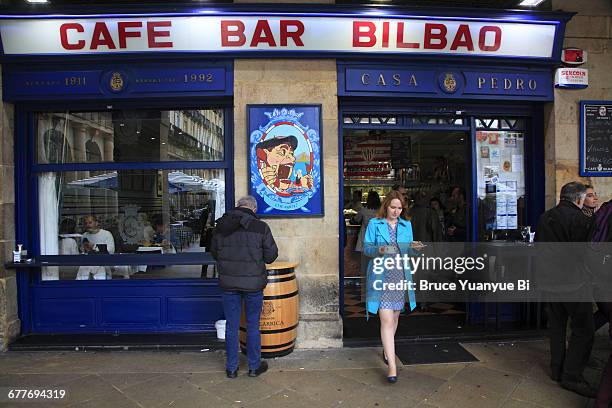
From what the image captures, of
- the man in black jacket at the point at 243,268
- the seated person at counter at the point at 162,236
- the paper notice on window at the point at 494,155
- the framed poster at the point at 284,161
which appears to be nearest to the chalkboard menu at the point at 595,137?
the paper notice on window at the point at 494,155

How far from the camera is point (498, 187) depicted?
19.9 feet

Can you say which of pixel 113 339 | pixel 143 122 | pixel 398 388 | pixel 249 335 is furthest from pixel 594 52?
pixel 113 339

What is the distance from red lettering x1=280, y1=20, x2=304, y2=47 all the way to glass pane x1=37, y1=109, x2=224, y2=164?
4.13 ft

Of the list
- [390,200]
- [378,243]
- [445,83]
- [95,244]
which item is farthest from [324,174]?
[95,244]

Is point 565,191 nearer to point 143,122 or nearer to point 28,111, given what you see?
point 143,122

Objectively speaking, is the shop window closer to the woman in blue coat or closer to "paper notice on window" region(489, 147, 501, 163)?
"paper notice on window" region(489, 147, 501, 163)

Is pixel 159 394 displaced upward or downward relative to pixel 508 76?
downward

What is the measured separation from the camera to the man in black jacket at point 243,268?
13.7ft

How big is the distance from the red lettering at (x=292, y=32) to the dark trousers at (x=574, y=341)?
13.1 feet

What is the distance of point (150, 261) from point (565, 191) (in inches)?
187

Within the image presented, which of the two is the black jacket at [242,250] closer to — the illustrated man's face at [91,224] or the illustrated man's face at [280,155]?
the illustrated man's face at [280,155]

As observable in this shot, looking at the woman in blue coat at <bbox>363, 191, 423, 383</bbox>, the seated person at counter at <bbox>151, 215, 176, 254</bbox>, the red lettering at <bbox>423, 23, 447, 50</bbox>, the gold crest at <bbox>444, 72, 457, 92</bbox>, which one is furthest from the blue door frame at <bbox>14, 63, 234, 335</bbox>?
the gold crest at <bbox>444, 72, 457, 92</bbox>

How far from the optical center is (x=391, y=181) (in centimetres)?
968

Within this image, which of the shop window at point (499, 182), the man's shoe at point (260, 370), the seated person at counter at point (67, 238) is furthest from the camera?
the shop window at point (499, 182)
